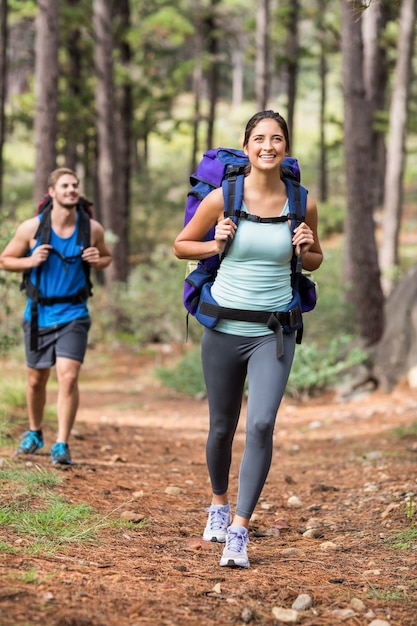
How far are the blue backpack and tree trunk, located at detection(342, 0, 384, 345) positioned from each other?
919 cm

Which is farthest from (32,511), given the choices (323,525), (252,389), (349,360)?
(349,360)

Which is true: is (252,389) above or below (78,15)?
below

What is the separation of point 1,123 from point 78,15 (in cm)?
514

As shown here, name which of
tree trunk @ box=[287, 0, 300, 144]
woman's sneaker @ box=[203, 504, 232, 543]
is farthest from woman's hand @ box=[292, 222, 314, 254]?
tree trunk @ box=[287, 0, 300, 144]

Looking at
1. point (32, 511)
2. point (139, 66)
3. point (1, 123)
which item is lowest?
point (32, 511)

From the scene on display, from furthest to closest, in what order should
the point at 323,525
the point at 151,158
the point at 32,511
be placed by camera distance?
the point at 151,158 < the point at 323,525 < the point at 32,511

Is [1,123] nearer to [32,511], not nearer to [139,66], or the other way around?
[139,66]

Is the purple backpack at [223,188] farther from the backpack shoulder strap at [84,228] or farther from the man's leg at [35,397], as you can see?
the man's leg at [35,397]

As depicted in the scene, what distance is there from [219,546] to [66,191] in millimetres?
2981

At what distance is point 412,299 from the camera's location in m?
12.8

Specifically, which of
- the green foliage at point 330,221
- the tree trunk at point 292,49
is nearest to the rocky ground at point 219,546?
the tree trunk at point 292,49

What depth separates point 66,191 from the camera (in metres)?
6.54

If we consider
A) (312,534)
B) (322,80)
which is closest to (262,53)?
(322,80)

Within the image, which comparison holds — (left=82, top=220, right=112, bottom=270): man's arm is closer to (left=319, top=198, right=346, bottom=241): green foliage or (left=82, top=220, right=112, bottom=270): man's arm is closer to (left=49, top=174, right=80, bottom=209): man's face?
(left=49, top=174, right=80, bottom=209): man's face
